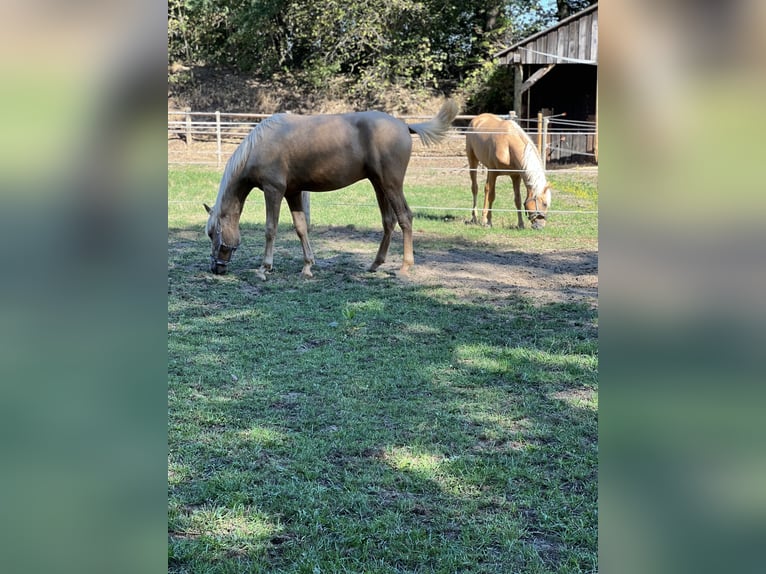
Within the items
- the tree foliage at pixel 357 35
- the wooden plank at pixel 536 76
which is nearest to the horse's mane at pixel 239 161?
the wooden plank at pixel 536 76

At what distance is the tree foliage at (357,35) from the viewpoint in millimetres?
24172

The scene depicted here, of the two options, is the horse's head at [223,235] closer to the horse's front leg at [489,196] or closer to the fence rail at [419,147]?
the horse's front leg at [489,196]

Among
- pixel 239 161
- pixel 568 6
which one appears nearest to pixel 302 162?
pixel 239 161

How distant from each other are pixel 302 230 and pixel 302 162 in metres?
0.72

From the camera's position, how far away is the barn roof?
17.6m

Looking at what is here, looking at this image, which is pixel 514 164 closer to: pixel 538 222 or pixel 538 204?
pixel 538 204

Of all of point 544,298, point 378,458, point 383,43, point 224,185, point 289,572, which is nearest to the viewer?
point 289,572

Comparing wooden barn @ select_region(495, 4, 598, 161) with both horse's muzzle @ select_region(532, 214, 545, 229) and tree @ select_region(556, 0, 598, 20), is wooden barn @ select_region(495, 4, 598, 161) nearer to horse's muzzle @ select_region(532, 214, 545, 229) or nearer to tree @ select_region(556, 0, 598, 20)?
tree @ select_region(556, 0, 598, 20)

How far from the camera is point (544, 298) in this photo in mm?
6762

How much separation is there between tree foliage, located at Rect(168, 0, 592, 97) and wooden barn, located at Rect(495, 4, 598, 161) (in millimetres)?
3750
